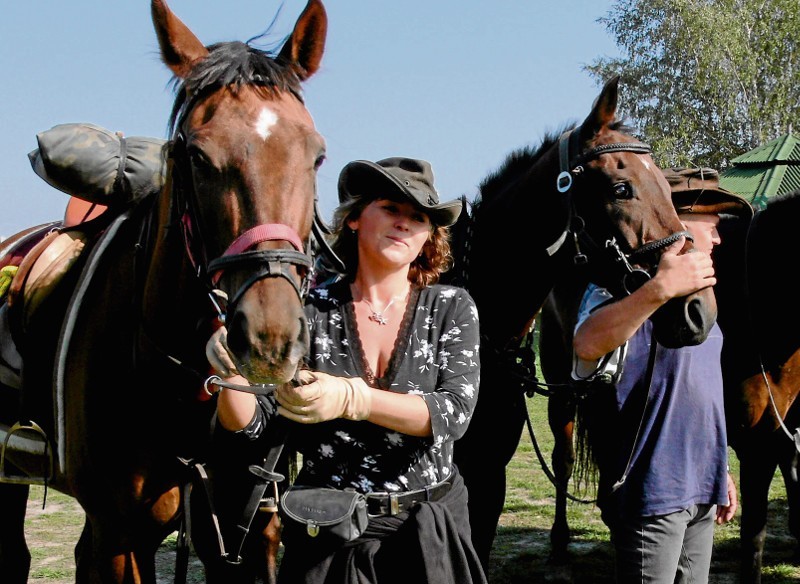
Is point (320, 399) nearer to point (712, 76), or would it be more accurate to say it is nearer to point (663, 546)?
point (663, 546)

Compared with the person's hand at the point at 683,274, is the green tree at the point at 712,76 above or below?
above

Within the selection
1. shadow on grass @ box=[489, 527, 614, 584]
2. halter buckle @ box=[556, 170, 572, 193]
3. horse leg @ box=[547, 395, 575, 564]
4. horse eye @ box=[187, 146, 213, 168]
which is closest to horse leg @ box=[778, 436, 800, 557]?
shadow on grass @ box=[489, 527, 614, 584]

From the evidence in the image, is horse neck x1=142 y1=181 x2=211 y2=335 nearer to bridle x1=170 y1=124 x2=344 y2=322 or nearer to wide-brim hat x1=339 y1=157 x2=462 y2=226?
bridle x1=170 y1=124 x2=344 y2=322

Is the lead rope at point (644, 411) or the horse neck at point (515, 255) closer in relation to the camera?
the lead rope at point (644, 411)

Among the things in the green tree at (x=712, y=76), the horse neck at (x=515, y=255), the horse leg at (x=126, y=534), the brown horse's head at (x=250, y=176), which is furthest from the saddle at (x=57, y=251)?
the green tree at (x=712, y=76)

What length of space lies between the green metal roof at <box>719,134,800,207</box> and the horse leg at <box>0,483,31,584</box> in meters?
7.19

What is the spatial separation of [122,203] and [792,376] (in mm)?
3488

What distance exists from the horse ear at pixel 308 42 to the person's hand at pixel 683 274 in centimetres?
128

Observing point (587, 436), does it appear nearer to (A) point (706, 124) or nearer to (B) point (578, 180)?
(B) point (578, 180)

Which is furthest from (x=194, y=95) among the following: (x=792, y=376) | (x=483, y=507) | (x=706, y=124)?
(x=706, y=124)

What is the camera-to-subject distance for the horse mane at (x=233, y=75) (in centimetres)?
208

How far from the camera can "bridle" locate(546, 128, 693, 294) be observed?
2.82 m

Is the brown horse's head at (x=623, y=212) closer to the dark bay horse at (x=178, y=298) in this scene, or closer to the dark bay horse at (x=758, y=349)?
the dark bay horse at (x=758, y=349)

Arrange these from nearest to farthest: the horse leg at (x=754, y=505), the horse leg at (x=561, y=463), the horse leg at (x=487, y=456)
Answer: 1. the horse leg at (x=487, y=456)
2. the horse leg at (x=754, y=505)
3. the horse leg at (x=561, y=463)
